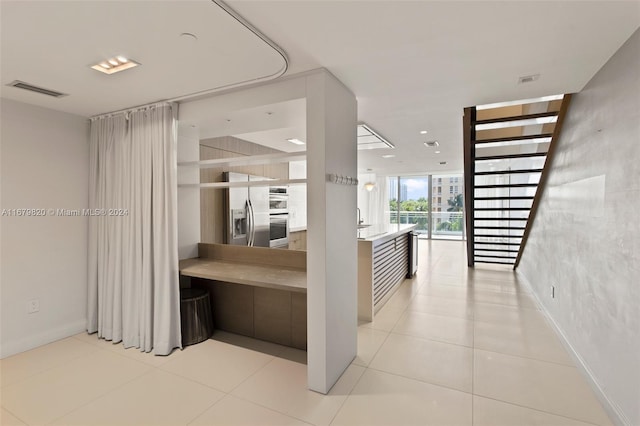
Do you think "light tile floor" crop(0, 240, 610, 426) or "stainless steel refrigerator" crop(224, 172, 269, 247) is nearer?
"light tile floor" crop(0, 240, 610, 426)

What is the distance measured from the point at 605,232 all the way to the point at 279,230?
4.41m

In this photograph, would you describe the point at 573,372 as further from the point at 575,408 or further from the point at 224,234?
the point at 224,234

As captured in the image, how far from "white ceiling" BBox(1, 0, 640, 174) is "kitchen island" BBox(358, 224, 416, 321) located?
1.81 meters

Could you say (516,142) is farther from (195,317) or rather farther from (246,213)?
(195,317)

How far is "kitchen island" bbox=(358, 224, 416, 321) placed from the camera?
3.76 metres

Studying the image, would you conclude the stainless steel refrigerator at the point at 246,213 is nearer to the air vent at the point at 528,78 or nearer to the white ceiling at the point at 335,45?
the white ceiling at the point at 335,45

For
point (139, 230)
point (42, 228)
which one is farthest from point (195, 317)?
point (42, 228)

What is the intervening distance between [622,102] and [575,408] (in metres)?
2.14

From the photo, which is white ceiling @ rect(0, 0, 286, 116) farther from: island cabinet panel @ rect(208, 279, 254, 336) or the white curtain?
island cabinet panel @ rect(208, 279, 254, 336)

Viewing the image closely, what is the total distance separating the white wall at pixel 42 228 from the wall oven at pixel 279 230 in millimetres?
2644

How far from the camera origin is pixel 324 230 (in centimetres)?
229

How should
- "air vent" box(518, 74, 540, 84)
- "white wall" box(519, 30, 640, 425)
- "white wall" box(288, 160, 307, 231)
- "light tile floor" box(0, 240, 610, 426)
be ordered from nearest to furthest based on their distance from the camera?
"white wall" box(519, 30, 640, 425)
"light tile floor" box(0, 240, 610, 426)
"air vent" box(518, 74, 540, 84)
"white wall" box(288, 160, 307, 231)

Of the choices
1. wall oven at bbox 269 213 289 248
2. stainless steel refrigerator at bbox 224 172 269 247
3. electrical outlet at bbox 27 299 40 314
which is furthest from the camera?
wall oven at bbox 269 213 289 248

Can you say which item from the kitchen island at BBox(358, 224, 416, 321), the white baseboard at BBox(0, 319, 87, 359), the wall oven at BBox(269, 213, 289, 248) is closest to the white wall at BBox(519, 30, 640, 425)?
the kitchen island at BBox(358, 224, 416, 321)
